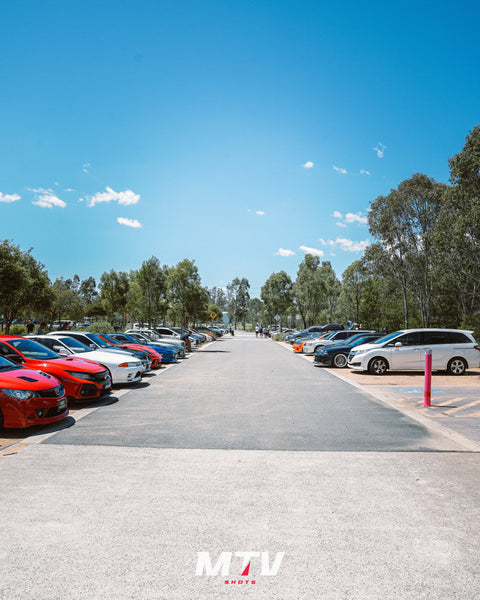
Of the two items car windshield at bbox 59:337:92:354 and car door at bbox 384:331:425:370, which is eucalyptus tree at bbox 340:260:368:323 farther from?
car windshield at bbox 59:337:92:354

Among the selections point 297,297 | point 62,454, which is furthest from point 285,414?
point 297,297

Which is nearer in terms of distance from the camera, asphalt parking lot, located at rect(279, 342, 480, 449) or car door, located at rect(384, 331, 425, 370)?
asphalt parking lot, located at rect(279, 342, 480, 449)

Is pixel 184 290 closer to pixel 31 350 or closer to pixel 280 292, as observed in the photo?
pixel 31 350

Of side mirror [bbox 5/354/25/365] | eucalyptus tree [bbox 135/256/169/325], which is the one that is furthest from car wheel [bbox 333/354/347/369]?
eucalyptus tree [bbox 135/256/169/325]

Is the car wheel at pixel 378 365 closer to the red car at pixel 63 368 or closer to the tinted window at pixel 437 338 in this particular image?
the tinted window at pixel 437 338

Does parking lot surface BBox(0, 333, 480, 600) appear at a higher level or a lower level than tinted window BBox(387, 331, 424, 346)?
lower

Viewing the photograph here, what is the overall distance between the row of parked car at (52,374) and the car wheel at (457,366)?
1068 centimetres

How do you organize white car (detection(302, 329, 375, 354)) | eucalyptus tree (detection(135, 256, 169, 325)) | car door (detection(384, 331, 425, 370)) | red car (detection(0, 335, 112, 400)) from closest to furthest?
1. red car (detection(0, 335, 112, 400))
2. car door (detection(384, 331, 425, 370))
3. white car (detection(302, 329, 375, 354))
4. eucalyptus tree (detection(135, 256, 169, 325))

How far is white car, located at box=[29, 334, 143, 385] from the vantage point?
40.1 feet

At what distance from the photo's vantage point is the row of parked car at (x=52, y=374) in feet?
23.6

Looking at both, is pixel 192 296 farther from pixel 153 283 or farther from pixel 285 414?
pixel 285 414

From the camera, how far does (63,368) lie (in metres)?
9.75

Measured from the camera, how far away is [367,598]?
2889 millimetres

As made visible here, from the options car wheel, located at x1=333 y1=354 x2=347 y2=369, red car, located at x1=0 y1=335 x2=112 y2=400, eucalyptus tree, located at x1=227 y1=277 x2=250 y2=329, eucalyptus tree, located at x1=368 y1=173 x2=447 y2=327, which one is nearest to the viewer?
red car, located at x1=0 y1=335 x2=112 y2=400
